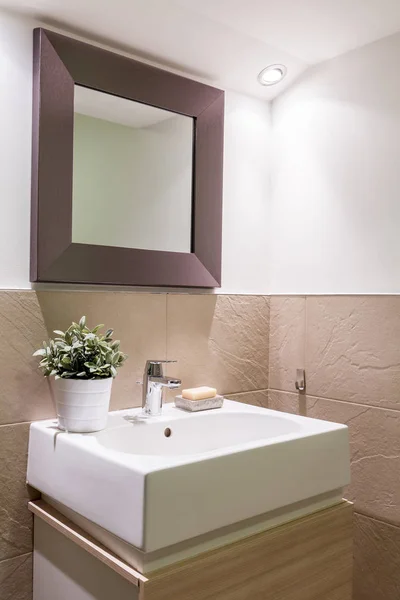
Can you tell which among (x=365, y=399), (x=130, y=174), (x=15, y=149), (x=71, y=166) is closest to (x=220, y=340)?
(x=365, y=399)

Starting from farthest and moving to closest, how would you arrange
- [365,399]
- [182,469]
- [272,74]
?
[272,74] → [365,399] → [182,469]

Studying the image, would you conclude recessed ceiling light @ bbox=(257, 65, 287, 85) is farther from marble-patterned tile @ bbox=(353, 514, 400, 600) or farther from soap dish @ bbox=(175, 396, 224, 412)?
marble-patterned tile @ bbox=(353, 514, 400, 600)

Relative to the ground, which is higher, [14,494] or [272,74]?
[272,74]

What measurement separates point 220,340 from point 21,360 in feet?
2.18

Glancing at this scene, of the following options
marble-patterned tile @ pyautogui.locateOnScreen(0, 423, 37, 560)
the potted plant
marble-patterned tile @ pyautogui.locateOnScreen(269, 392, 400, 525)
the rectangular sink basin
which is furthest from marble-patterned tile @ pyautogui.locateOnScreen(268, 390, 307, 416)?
marble-patterned tile @ pyautogui.locateOnScreen(0, 423, 37, 560)

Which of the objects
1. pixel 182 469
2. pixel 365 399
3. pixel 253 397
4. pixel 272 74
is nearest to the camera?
pixel 182 469

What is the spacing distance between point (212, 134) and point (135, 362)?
744 millimetres

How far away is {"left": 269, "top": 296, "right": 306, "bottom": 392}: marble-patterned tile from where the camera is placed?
188cm

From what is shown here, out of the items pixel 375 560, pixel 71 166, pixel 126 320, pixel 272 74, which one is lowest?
pixel 375 560

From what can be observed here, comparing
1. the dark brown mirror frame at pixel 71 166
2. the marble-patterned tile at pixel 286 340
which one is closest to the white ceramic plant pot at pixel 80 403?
the dark brown mirror frame at pixel 71 166

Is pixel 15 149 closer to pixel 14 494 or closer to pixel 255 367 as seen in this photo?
pixel 14 494

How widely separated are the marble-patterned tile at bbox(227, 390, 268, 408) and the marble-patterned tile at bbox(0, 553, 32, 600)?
0.77 metres

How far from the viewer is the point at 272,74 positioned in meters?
1.83

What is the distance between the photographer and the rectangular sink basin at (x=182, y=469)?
1041mm
